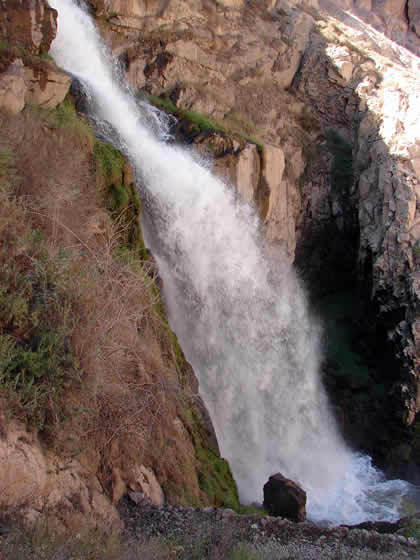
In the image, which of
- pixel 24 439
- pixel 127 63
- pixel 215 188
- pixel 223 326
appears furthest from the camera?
pixel 127 63

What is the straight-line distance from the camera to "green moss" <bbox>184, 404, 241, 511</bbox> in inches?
230

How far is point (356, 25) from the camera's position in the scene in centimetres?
2634

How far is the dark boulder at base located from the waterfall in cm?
101

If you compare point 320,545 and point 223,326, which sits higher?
point 223,326

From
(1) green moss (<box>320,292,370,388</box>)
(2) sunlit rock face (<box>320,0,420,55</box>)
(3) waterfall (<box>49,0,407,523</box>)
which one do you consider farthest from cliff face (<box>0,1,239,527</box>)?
(2) sunlit rock face (<box>320,0,420,55</box>)

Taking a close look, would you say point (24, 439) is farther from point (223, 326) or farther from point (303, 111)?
point (303, 111)

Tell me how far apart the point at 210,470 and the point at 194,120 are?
33.1ft

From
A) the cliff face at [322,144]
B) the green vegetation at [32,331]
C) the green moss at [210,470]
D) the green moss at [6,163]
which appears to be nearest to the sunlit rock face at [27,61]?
the green moss at [6,163]

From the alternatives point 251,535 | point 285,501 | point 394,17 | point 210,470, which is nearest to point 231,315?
point 285,501

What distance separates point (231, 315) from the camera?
1087 cm

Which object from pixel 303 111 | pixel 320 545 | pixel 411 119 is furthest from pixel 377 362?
pixel 320 545

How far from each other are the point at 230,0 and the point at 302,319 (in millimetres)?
12119

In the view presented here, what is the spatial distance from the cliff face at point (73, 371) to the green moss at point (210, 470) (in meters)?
0.03

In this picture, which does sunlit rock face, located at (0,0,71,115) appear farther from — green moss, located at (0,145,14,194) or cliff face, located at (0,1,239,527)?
green moss, located at (0,145,14,194)
